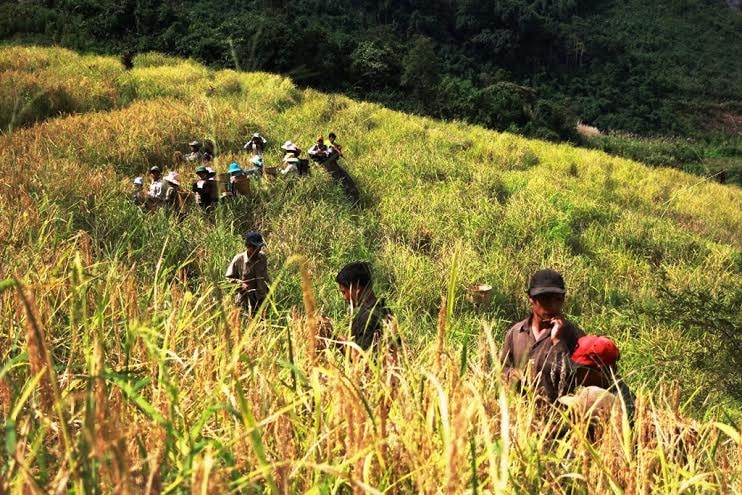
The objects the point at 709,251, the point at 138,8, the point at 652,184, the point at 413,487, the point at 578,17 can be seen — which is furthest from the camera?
the point at 578,17

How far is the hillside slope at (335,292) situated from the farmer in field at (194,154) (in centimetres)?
35

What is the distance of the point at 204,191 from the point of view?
6367 mm

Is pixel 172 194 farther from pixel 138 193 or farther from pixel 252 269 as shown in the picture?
pixel 252 269

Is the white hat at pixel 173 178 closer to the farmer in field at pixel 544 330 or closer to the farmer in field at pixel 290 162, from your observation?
the farmer in field at pixel 290 162

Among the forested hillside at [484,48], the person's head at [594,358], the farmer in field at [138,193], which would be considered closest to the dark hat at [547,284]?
the person's head at [594,358]

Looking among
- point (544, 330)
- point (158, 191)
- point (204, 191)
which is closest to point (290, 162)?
point (204, 191)

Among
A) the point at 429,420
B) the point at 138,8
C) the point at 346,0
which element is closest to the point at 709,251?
the point at 429,420

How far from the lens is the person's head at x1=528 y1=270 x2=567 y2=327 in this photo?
2.85m

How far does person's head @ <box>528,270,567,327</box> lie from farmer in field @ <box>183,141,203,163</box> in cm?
652

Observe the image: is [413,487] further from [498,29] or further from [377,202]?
[498,29]

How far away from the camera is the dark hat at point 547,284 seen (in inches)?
112

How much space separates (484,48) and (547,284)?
2308 inches

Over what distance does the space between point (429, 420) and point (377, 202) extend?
7374 millimetres

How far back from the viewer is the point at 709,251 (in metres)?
7.75
